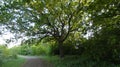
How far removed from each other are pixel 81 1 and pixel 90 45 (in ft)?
27.9

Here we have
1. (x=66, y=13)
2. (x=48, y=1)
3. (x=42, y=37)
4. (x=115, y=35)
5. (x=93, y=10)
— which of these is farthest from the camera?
(x=42, y=37)

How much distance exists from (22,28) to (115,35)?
11.9 m

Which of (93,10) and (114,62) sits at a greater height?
(93,10)

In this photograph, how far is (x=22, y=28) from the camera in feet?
68.2

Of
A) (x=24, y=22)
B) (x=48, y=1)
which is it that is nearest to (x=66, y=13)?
(x=48, y=1)

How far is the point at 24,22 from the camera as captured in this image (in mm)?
20484

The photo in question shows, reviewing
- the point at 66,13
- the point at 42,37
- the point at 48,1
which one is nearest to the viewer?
the point at 48,1

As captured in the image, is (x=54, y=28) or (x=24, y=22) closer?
(x=24, y=22)

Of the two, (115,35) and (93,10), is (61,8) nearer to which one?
(93,10)

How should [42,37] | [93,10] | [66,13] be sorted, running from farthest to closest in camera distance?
1. [42,37]
2. [66,13]
3. [93,10]

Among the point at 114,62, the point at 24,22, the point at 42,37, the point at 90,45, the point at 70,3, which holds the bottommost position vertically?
the point at 114,62

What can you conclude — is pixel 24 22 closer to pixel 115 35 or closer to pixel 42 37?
pixel 42 37

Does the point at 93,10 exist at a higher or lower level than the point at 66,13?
lower

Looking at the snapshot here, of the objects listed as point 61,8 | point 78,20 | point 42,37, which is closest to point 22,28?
point 42,37
